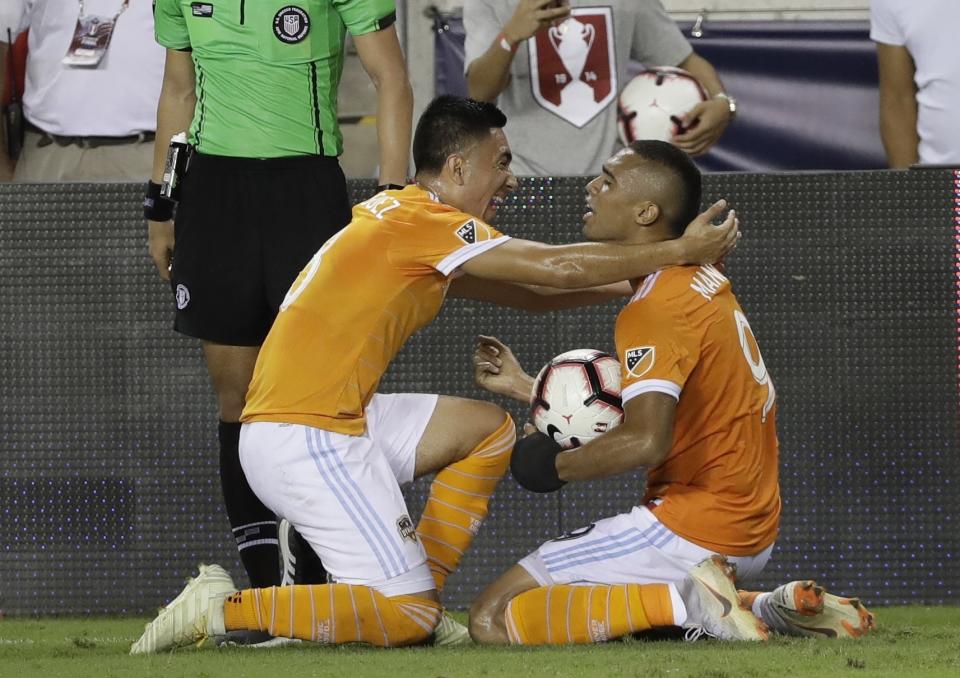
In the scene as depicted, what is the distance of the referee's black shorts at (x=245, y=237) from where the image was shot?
14.1ft

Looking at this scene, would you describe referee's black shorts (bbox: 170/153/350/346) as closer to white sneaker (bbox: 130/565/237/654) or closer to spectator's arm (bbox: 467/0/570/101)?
white sneaker (bbox: 130/565/237/654)

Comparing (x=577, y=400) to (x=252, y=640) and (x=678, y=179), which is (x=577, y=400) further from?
(x=252, y=640)

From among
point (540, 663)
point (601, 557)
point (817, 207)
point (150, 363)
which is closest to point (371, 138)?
point (150, 363)

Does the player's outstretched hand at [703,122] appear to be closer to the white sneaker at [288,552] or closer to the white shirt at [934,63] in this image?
the white shirt at [934,63]

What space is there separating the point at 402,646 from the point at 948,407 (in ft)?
7.59

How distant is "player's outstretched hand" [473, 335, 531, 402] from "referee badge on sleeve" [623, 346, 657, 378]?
51cm

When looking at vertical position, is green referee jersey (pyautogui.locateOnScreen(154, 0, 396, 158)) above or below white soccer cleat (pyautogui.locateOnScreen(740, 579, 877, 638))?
above

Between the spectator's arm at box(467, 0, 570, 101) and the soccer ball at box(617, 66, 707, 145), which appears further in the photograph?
the soccer ball at box(617, 66, 707, 145)

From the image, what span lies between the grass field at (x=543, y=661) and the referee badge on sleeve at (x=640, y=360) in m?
0.66

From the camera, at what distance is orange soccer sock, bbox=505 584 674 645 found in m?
3.71

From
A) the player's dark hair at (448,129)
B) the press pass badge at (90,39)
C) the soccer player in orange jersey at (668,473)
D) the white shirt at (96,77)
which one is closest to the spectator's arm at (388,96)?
the player's dark hair at (448,129)

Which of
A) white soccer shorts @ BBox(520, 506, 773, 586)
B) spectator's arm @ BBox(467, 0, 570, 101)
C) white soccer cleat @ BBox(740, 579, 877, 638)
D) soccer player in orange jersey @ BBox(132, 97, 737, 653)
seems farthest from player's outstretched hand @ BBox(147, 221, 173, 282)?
white soccer cleat @ BBox(740, 579, 877, 638)

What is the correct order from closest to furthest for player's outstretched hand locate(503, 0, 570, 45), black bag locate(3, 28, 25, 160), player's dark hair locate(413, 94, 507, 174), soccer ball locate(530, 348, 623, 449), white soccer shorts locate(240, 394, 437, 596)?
1. white soccer shorts locate(240, 394, 437, 596)
2. soccer ball locate(530, 348, 623, 449)
3. player's dark hair locate(413, 94, 507, 174)
4. player's outstretched hand locate(503, 0, 570, 45)
5. black bag locate(3, 28, 25, 160)

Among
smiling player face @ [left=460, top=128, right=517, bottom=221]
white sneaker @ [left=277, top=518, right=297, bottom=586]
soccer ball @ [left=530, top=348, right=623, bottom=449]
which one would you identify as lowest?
white sneaker @ [left=277, top=518, right=297, bottom=586]
